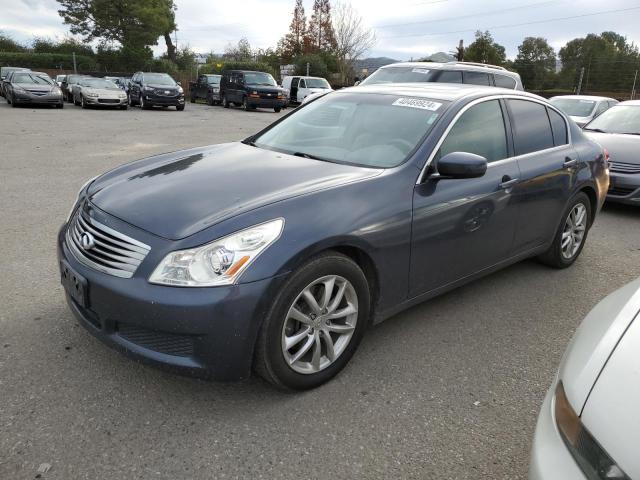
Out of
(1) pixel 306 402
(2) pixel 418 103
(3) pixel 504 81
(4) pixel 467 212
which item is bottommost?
(1) pixel 306 402

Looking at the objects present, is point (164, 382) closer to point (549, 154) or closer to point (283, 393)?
point (283, 393)

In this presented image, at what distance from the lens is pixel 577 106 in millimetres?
12992

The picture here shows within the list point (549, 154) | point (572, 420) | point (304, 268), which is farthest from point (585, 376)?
point (549, 154)

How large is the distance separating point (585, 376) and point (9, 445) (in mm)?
2315

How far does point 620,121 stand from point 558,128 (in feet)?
15.5

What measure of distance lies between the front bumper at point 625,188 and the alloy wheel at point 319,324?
18.8 feet

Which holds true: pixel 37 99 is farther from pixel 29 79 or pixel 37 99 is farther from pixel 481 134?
pixel 481 134

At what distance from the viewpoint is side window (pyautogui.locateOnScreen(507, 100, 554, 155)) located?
404 cm

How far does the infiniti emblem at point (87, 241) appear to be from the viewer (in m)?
2.68

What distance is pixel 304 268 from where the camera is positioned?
2.56 meters

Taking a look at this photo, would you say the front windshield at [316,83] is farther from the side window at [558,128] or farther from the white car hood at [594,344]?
the white car hood at [594,344]

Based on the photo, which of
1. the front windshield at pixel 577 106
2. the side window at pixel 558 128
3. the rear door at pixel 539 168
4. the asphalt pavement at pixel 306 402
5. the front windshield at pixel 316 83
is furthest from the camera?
the front windshield at pixel 316 83

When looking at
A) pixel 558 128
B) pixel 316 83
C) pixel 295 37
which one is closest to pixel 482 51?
pixel 295 37

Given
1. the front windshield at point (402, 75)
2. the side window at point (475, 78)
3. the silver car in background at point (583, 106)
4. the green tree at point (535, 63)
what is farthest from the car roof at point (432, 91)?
the green tree at point (535, 63)
